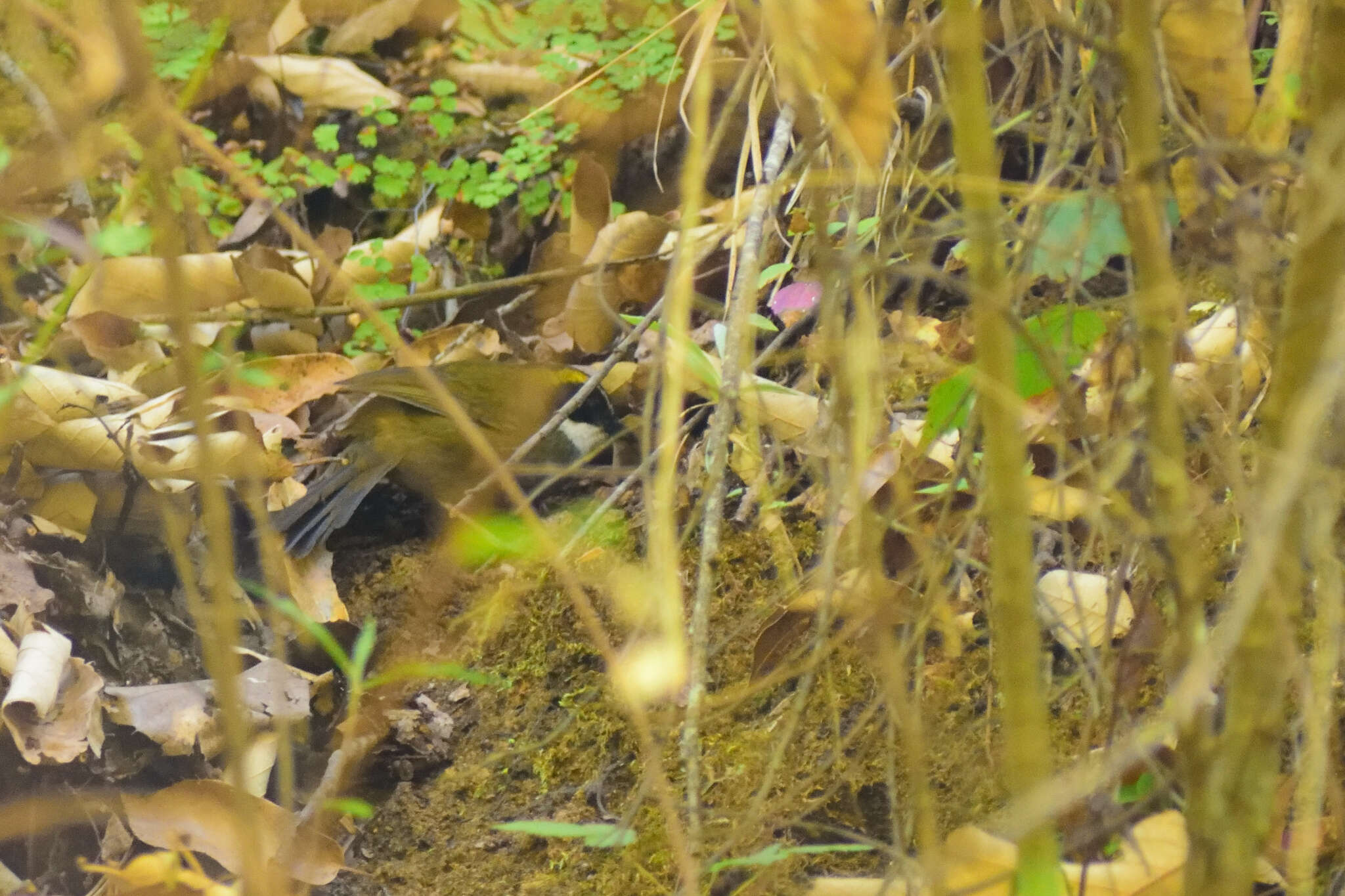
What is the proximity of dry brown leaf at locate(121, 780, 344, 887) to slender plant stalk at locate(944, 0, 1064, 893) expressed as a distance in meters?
1.26

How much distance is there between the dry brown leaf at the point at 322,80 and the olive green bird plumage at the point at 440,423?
5.48 ft

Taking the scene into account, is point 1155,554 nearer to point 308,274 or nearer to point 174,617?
point 174,617

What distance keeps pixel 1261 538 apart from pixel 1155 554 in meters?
0.28

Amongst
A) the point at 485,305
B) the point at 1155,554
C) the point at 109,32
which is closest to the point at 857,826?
the point at 1155,554

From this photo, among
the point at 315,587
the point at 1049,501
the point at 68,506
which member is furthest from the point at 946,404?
the point at 68,506

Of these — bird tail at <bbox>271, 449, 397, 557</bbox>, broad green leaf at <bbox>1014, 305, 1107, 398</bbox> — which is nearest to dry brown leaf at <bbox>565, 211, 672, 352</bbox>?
bird tail at <bbox>271, 449, 397, 557</bbox>

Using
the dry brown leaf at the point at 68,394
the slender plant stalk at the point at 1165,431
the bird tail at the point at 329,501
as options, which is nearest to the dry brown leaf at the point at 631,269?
the bird tail at the point at 329,501

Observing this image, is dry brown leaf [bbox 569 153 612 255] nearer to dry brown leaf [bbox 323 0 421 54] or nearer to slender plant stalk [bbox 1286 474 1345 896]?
dry brown leaf [bbox 323 0 421 54]

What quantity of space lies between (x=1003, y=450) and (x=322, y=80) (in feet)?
14.1

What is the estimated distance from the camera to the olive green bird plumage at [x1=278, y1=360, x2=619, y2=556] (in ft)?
10.5

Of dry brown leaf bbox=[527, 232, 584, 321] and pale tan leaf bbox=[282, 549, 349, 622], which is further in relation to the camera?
dry brown leaf bbox=[527, 232, 584, 321]

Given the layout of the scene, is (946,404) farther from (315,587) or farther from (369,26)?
(369,26)

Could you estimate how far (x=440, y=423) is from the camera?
3.42 m

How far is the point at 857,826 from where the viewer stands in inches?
72.5
